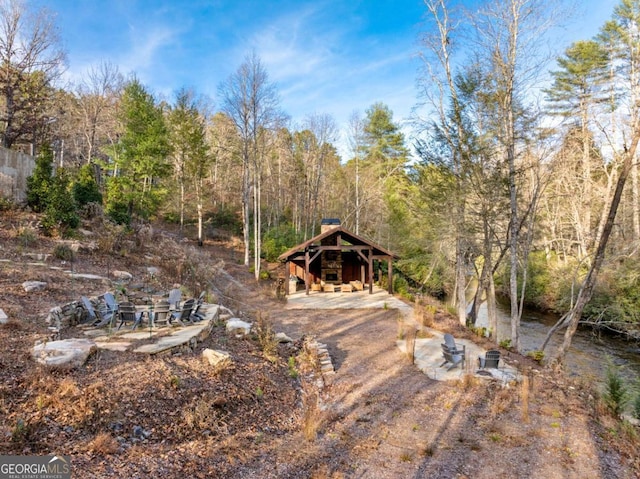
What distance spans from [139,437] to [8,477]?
119cm

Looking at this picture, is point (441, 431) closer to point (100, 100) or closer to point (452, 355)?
point (452, 355)

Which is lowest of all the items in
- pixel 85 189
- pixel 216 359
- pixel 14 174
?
pixel 216 359

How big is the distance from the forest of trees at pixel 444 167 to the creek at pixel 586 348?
883mm

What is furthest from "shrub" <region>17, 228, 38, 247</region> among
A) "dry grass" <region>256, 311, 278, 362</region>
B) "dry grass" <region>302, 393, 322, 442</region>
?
"dry grass" <region>302, 393, 322, 442</region>

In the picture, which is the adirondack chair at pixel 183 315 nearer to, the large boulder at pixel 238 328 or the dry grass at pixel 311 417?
the large boulder at pixel 238 328

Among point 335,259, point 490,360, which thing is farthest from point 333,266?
point 490,360

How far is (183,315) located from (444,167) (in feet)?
30.6

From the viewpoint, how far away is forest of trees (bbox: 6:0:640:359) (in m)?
10.7

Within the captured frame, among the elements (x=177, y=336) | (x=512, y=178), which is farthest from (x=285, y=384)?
(x=512, y=178)

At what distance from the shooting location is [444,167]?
40.2 feet

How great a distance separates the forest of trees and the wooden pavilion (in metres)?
2.23

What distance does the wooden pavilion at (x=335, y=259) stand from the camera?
16031 mm

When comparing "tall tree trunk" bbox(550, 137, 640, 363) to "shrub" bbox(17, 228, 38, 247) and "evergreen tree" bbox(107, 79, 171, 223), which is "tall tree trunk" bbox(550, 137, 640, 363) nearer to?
Answer: "shrub" bbox(17, 228, 38, 247)

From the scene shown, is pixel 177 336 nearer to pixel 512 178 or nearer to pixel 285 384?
pixel 285 384
